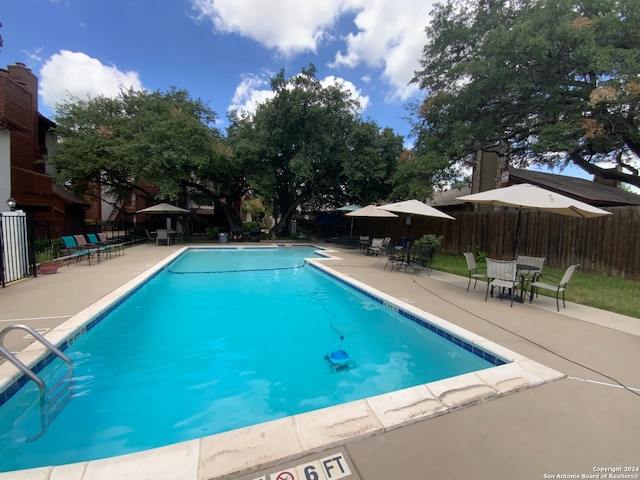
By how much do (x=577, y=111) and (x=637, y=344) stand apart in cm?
1101

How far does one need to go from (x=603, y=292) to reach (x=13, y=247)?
45.2ft

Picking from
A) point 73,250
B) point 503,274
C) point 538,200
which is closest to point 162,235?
point 73,250

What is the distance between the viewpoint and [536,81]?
11406 mm

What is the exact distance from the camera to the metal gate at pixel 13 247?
257 inches

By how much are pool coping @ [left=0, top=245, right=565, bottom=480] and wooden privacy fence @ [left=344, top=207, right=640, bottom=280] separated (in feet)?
20.5

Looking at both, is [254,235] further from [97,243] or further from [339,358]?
[339,358]

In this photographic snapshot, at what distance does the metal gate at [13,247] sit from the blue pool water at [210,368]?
2778 millimetres

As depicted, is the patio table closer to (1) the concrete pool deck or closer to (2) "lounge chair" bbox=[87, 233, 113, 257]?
(1) the concrete pool deck

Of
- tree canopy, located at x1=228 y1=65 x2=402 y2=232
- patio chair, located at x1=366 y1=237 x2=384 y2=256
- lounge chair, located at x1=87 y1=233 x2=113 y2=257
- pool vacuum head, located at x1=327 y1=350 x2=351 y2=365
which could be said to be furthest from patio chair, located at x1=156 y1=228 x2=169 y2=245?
pool vacuum head, located at x1=327 y1=350 x2=351 y2=365

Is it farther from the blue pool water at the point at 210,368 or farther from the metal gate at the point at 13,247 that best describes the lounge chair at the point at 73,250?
the blue pool water at the point at 210,368

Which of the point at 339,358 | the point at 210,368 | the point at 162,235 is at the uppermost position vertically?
the point at 162,235

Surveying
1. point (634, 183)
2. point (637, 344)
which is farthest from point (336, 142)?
point (637, 344)

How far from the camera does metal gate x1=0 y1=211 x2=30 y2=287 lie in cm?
652

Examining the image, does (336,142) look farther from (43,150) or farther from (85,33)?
(43,150)
